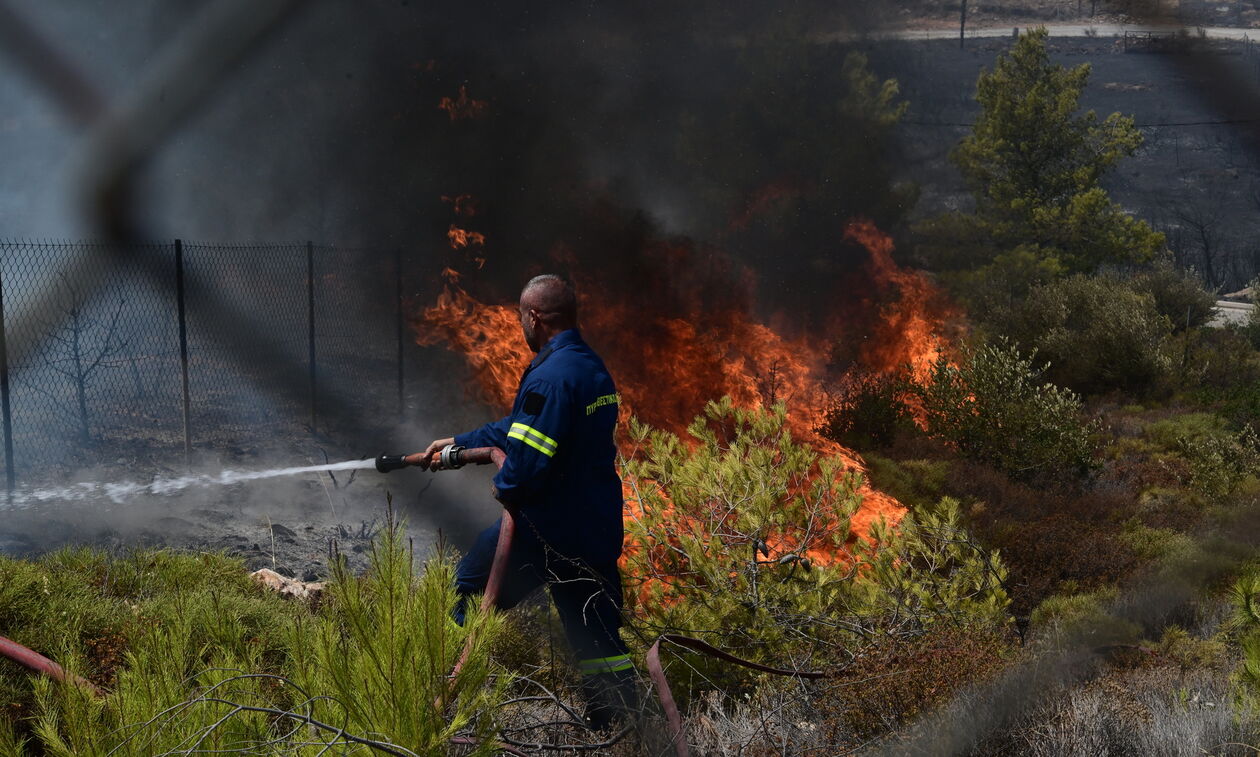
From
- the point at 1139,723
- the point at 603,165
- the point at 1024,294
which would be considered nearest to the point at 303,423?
the point at 603,165

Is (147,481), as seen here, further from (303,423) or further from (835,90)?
(835,90)

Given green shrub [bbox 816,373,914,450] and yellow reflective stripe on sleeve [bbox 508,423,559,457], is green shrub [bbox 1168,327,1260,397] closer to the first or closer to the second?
green shrub [bbox 816,373,914,450]

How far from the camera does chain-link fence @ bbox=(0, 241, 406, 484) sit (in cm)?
1096

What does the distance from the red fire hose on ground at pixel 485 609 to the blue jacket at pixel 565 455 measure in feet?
0.25

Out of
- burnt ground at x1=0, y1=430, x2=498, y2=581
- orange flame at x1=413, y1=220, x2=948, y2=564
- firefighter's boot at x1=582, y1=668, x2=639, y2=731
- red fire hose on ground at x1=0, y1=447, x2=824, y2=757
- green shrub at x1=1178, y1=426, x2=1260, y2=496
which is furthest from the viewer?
orange flame at x1=413, y1=220, x2=948, y2=564

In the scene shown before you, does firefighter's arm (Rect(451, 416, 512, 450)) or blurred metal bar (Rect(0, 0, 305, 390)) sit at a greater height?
blurred metal bar (Rect(0, 0, 305, 390))

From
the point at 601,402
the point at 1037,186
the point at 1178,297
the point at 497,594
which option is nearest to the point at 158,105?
the point at 601,402

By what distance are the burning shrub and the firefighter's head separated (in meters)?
0.99

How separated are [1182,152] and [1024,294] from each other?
2576 centimetres

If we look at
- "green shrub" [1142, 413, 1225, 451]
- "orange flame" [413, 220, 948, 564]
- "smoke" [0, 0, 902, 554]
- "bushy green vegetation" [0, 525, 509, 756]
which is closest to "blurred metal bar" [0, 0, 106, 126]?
"smoke" [0, 0, 902, 554]

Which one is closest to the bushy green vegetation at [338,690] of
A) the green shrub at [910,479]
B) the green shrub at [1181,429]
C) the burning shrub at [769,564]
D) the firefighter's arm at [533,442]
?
the firefighter's arm at [533,442]

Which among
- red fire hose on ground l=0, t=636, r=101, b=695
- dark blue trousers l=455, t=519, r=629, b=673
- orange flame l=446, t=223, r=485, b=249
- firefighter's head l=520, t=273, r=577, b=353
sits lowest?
dark blue trousers l=455, t=519, r=629, b=673

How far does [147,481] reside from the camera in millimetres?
9570

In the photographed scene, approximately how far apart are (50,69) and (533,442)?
546 inches
